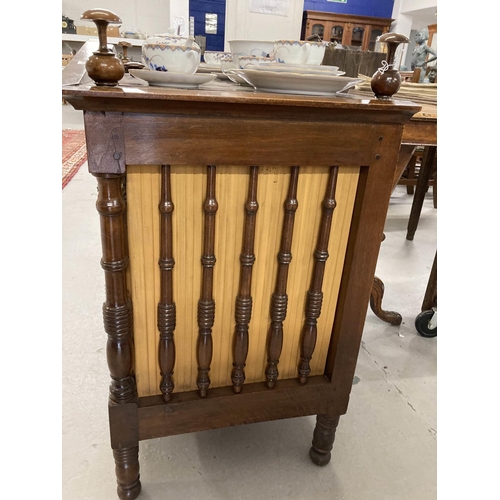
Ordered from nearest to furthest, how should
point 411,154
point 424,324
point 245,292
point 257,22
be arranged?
point 245,292 → point 411,154 → point 424,324 → point 257,22

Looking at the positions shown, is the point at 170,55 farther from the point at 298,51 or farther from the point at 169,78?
the point at 298,51

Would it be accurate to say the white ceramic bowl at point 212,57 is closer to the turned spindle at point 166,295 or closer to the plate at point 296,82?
the plate at point 296,82

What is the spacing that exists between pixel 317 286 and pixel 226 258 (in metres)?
0.21

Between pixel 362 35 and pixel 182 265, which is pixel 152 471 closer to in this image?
pixel 182 265

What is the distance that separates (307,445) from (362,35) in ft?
25.6

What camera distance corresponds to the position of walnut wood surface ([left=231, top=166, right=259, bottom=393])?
0.84m

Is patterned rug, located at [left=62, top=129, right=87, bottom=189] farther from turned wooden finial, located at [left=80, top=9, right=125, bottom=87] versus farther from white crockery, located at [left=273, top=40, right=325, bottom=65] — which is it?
turned wooden finial, located at [left=80, top=9, right=125, bottom=87]

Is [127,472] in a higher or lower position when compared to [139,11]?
lower

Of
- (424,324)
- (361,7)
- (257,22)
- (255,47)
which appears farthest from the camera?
(361,7)

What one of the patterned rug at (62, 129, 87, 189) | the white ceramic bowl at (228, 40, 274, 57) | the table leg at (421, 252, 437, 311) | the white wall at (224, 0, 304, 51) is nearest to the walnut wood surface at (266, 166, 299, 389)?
the white ceramic bowl at (228, 40, 274, 57)

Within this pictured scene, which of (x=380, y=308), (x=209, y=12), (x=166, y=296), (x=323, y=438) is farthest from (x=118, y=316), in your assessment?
(x=209, y=12)

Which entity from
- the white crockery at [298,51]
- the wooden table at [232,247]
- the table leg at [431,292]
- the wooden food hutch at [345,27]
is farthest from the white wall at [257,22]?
the wooden table at [232,247]

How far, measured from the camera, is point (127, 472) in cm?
96

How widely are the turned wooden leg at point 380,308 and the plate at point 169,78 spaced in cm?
111
